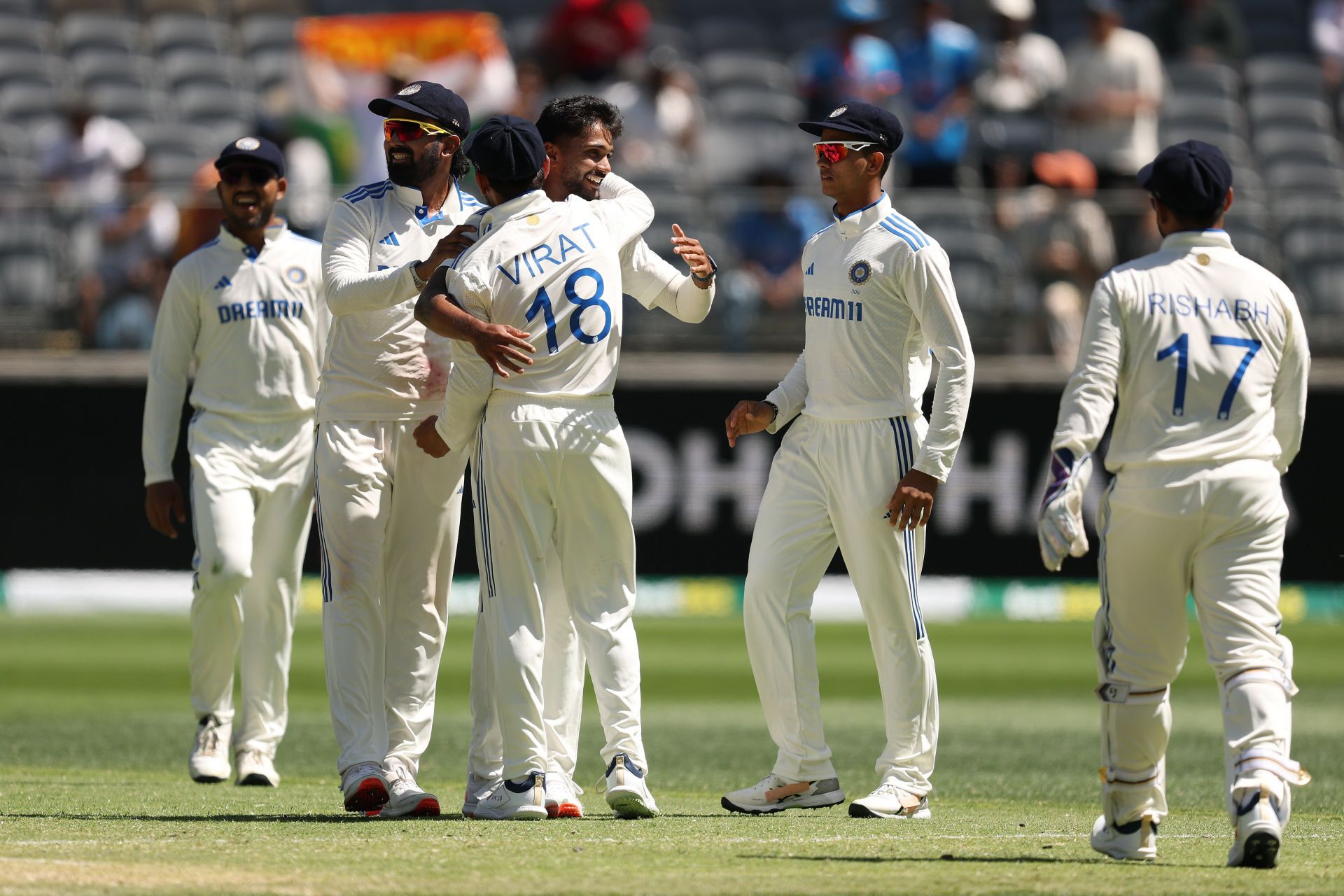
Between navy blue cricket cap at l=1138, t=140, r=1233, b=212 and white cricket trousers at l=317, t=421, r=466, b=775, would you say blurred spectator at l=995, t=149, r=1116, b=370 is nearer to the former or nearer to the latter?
white cricket trousers at l=317, t=421, r=466, b=775

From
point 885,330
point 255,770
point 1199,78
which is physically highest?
point 1199,78

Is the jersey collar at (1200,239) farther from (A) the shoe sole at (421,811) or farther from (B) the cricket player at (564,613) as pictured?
(A) the shoe sole at (421,811)

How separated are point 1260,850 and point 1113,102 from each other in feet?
36.1

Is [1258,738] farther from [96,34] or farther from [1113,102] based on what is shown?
[96,34]

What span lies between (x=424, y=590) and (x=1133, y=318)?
2.63 meters

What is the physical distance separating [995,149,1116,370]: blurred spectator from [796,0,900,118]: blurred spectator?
6.06 ft

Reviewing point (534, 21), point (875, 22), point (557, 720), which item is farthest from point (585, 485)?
point (534, 21)

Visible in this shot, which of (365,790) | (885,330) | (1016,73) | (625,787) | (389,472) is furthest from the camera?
(1016,73)

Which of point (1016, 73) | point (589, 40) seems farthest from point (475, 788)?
point (589, 40)

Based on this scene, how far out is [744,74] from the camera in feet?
60.3

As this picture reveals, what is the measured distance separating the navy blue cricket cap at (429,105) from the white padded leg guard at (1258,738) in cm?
305

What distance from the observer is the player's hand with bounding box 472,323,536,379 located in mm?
5852

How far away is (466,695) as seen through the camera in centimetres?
1113

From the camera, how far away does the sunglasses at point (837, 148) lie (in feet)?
21.0
